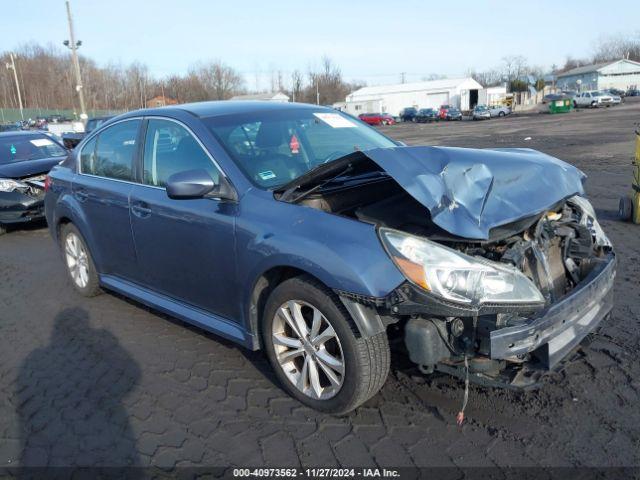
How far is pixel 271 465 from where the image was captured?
9.14 ft

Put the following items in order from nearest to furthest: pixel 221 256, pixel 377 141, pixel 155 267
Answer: pixel 221 256 → pixel 155 267 → pixel 377 141

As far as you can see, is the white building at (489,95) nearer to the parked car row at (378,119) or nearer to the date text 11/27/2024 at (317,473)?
the parked car row at (378,119)

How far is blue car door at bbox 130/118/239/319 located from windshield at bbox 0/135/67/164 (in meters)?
6.78

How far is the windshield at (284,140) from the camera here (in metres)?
3.64

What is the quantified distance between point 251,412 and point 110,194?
2.30m

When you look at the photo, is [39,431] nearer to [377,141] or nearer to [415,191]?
[415,191]

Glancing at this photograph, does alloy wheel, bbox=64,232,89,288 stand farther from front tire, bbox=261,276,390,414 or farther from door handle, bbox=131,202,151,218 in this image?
front tire, bbox=261,276,390,414

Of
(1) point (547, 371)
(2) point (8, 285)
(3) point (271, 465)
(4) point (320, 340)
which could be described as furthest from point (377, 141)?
(2) point (8, 285)

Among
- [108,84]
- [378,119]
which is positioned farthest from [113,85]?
[378,119]

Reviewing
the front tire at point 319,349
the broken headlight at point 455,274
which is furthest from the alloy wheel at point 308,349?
the broken headlight at point 455,274

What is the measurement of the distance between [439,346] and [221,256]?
1521 millimetres

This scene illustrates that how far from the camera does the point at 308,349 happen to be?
10.4ft

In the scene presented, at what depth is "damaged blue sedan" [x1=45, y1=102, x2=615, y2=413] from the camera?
8.96ft

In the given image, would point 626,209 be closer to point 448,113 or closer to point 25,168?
point 25,168
